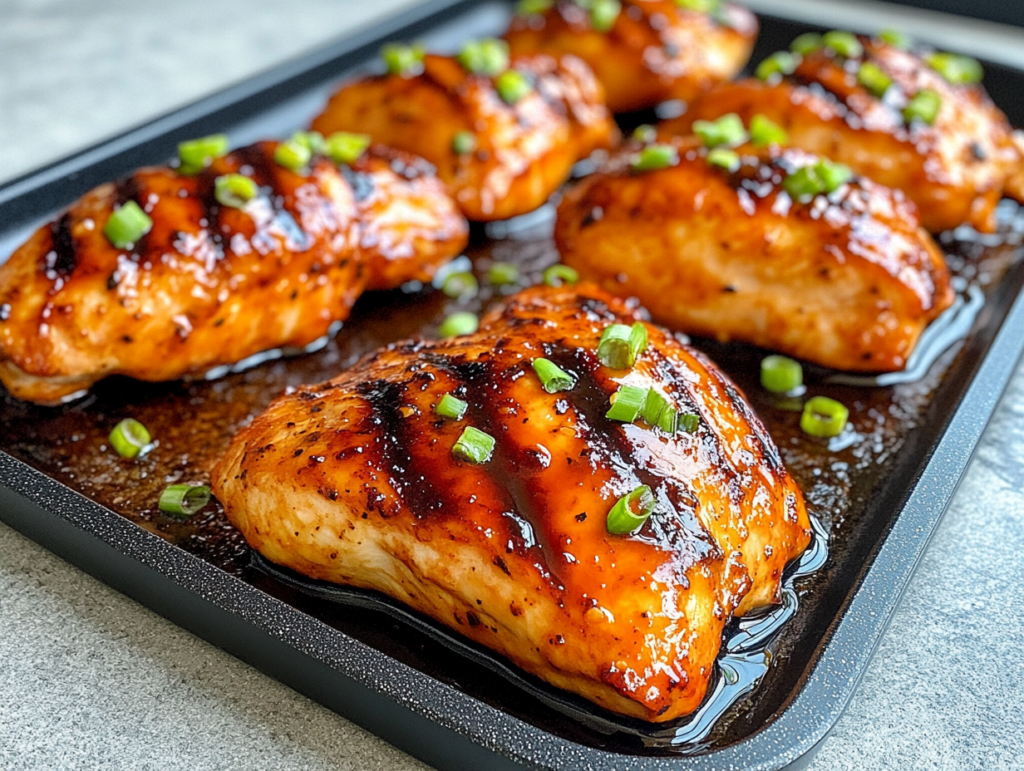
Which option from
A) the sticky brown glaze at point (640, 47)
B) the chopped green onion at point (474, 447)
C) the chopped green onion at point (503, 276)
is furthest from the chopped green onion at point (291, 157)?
the sticky brown glaze at point (640, 47)

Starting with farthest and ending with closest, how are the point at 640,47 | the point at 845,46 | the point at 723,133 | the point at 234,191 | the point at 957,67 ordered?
Answer: the point at 640,47 < the point at 957,67 < the point at 845,46 < the point at 723,133 < the point at 234,191

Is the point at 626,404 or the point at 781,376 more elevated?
the point at 626,404

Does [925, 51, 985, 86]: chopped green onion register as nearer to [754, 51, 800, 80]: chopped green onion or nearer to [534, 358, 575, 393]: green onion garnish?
[754, 51, 800, 80]: chopped green onion

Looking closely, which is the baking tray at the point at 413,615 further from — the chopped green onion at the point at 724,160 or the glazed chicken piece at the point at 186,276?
the chopped green onion at the point at 724,160

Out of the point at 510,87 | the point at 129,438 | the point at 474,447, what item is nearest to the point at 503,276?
the point at 510,87

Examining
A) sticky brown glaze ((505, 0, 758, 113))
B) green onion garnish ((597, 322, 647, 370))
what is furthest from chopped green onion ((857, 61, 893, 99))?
green onion garnish ((597, 322, 647, 370))

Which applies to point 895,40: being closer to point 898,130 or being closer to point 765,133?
point 898,130
